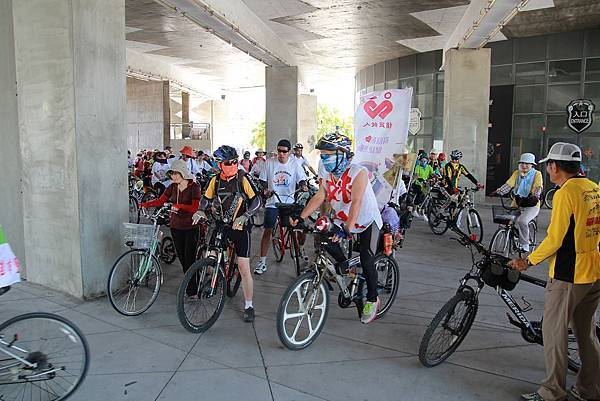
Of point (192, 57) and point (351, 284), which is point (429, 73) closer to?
point (192, 57)

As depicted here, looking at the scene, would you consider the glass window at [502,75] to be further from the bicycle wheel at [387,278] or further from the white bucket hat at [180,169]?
the white bucket hat at [180,169]

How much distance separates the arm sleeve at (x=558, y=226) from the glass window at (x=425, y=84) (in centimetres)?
2062

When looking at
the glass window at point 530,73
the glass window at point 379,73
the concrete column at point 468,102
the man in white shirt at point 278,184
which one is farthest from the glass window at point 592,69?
the man in white shirt at point 278,184

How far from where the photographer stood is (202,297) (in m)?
5.09

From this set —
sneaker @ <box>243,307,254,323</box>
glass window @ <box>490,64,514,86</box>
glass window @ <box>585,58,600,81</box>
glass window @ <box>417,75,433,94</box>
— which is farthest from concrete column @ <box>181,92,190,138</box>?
sneaker @ <box>243,307,254,323</box>

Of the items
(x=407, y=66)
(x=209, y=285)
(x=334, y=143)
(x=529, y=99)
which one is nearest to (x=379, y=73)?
(x=407, y=66)

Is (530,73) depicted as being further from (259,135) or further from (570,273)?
(259,135)

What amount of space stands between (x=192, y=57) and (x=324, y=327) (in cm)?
2079

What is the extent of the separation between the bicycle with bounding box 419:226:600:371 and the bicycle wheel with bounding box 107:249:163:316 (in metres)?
3.11

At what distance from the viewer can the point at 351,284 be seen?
17.1 feet

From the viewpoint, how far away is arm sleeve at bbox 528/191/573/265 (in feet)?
11.2

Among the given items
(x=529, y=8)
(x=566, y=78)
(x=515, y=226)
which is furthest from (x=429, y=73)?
(x=515, y=226)

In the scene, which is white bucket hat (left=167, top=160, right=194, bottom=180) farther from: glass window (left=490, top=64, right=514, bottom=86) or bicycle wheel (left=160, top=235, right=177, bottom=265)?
glass window (left=490, top=64, right=514, bottom=86)

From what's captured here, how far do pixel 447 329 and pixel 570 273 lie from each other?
1.17 metres
